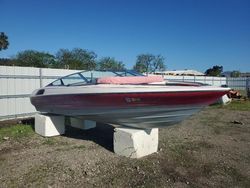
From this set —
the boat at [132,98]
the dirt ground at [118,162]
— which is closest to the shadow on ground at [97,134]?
the dirt ground at [118,162]

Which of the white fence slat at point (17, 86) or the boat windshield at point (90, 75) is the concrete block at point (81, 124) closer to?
the boat windshield at point (90, 75)

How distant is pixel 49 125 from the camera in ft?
21.9

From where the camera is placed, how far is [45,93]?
670 centimetres

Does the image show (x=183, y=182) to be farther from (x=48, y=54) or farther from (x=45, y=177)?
(x=48, y=54)

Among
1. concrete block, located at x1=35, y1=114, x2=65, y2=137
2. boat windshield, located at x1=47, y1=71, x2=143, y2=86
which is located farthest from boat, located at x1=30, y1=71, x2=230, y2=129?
concrete block, located at x1=35, y1=114, x2=65, y2=137

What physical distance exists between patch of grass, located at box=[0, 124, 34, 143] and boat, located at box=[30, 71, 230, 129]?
1.39m

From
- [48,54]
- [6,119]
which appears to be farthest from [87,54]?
[6,119]

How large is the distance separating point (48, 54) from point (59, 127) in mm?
41971

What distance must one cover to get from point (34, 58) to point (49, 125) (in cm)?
4135

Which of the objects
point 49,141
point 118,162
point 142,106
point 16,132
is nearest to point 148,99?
point 142,106

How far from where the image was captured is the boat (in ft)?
15.6

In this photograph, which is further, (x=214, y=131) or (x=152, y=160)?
(x=214, y=131)

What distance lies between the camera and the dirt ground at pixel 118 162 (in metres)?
4.07

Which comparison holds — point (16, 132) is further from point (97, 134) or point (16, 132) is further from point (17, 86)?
point (17, 86)
